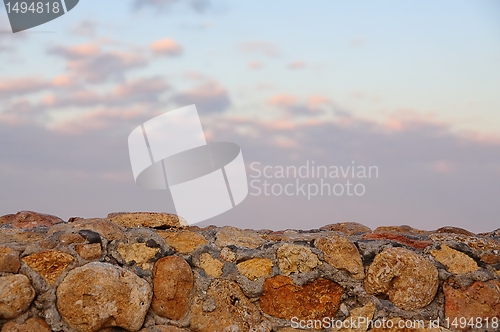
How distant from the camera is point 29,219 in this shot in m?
3.03

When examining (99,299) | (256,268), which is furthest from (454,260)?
(99,299)

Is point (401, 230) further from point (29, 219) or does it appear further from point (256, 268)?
point (29, 219)

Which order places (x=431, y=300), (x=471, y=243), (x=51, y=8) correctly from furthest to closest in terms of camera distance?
1. (x=51, y=8)
2. (x=471, y=243)
3. (x=431, y=300)

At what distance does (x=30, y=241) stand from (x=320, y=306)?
1.54 m

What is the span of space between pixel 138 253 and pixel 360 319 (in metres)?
1.23

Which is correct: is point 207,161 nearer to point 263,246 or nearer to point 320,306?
point 263,246

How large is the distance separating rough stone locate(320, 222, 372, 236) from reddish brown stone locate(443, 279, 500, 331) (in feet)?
1.97

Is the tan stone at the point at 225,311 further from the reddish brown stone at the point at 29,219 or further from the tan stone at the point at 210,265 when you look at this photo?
the reddish brown stone at the point at 29,219

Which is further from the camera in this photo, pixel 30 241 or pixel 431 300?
pixel 431 300

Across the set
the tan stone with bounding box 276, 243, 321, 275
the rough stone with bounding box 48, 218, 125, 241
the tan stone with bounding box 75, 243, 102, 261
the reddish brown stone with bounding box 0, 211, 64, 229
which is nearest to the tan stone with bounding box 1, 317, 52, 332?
the tan stone with bounding box 75, 243, 102, 261

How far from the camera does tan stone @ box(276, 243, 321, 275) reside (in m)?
2.78

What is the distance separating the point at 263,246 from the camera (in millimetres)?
2840

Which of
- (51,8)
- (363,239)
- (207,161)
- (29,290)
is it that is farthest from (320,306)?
(51,8)

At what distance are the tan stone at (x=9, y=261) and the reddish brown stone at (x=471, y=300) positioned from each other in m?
2.23
